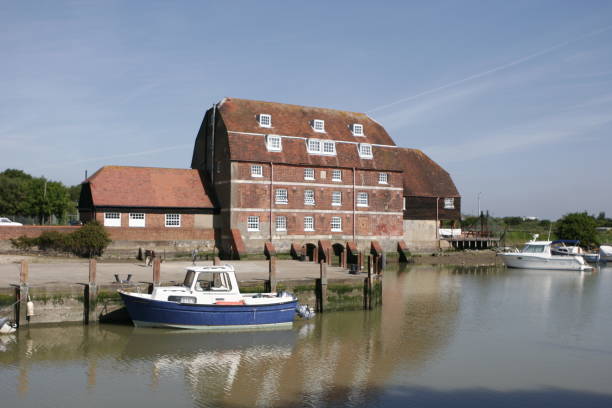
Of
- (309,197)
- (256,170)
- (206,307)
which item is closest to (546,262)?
(309,197)

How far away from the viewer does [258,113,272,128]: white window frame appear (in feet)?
163

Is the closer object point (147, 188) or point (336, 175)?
point (147, 188)

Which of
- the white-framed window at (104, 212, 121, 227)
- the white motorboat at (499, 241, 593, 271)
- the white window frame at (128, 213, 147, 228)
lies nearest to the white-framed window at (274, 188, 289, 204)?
the white window frame at (128, 213, 147, 228)

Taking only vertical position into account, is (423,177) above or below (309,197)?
above

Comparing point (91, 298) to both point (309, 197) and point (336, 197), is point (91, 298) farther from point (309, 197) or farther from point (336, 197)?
point (336, 197)

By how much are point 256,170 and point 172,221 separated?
7.55 meters

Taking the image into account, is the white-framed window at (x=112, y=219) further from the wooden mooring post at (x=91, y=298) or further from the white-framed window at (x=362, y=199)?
the wooden mooring post at (x=91, y=298)

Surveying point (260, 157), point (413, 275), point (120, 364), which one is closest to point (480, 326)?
point (120, 364)

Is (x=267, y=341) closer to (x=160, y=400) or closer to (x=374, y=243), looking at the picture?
(x=160, y=400)

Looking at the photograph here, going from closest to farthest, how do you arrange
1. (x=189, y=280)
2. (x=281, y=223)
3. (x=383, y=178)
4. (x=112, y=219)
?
(x=189, y=280), (x=112, y=219), (x=281, y=223), (x=383, y=178)

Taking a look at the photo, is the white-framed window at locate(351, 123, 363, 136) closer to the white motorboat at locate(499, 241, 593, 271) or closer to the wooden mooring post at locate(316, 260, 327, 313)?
the white motorboat at locate(499, 241, 593, 271)

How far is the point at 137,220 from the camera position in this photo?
148ft

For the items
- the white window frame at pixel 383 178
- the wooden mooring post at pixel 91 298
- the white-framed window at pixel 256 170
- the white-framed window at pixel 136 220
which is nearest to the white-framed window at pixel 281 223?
the white-framed window at pixel 256 170

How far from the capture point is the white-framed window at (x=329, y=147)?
51.2 meters
